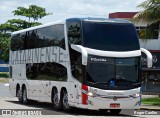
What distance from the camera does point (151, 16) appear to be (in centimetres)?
2966

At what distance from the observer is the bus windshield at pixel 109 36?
20180 millimetres

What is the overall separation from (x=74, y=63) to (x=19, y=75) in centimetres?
872

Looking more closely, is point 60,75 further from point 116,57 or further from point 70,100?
point 116,57

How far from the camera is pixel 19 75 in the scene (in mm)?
28578

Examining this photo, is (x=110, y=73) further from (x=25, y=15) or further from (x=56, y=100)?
(x=25, y=15)

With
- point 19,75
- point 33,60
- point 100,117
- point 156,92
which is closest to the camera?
point 100,117

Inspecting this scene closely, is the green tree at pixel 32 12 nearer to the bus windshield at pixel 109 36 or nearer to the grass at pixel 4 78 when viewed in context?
the grass at pixel 4 78

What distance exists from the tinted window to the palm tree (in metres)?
7.26

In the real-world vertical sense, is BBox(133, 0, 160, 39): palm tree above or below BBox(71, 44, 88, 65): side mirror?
above

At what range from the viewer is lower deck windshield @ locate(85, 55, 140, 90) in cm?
1984

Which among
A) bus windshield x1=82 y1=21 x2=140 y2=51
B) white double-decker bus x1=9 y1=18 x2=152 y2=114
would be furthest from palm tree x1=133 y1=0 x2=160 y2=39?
bus windshield x1=82 y1=21 x2=140 y2=51

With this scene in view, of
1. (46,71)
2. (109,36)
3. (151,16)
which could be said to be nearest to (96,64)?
(109,36)

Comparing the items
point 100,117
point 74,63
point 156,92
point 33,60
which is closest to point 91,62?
point 74,63

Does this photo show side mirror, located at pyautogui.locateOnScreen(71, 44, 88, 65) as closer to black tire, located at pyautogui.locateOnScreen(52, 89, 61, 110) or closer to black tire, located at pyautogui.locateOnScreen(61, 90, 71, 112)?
black tire, located at pyautogui.locateOnScreen(61, 90, 71, 112)
